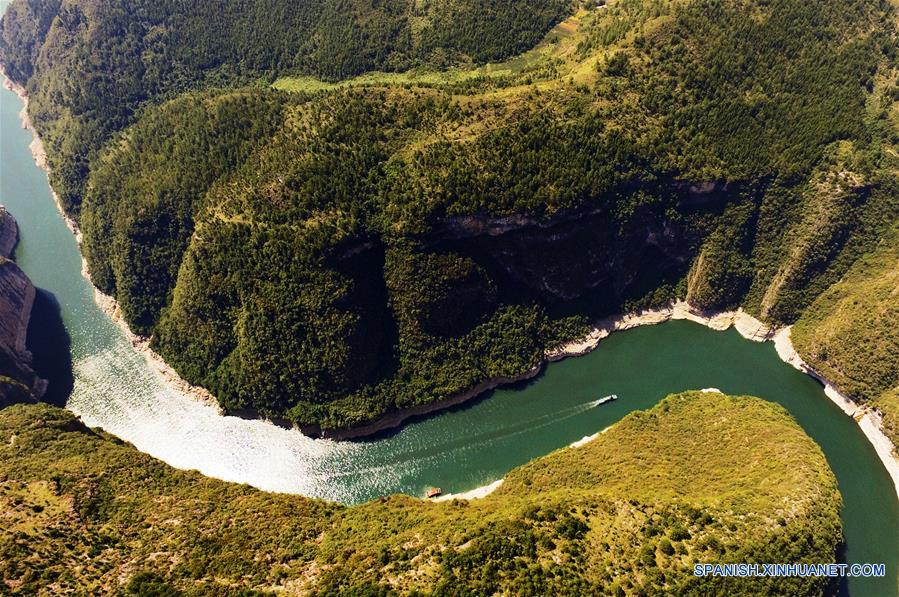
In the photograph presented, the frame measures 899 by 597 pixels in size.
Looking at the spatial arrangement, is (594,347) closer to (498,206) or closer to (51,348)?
(498,206)

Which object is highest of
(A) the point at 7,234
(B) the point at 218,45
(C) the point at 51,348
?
(B) the point at 218,45

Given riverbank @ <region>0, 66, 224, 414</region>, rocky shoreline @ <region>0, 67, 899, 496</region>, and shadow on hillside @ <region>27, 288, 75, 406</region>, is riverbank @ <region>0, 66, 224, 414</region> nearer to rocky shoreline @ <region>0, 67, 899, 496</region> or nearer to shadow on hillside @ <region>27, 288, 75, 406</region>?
rocky shoreline @ <region>0, 67, 899, 496</region>

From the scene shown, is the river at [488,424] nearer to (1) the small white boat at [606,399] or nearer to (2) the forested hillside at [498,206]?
(1) the small white boat at [606,399]

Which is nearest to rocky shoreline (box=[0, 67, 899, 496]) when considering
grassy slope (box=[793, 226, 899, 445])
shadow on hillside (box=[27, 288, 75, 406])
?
grassy slope (box=[793, 226, 899, 445])

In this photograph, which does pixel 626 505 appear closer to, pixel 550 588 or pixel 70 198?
pixel 550 588

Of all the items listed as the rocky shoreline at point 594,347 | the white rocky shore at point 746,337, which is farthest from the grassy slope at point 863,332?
the rocky shoreline at point 594,347

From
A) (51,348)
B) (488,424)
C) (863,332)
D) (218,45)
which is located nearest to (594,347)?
(488,424)

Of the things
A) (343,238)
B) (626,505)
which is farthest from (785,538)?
(343,238)
